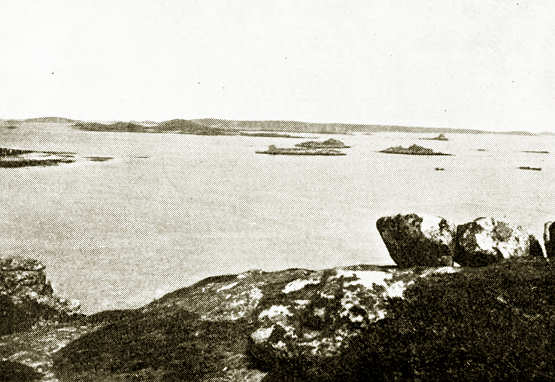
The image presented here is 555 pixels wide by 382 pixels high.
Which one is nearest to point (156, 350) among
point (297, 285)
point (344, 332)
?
point (297, 285)

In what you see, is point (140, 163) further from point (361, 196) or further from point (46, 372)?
point (46, 372)

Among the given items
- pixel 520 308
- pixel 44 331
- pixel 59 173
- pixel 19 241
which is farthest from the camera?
pixel 59 173

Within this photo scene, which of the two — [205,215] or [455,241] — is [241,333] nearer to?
[455,241]

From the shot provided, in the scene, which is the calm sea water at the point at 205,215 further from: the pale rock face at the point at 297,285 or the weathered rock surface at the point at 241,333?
the pale rock face at the point at 297,285

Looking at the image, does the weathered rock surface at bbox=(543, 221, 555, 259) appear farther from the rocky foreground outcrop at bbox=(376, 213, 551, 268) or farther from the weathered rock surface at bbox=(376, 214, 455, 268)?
the weathered rock surface at bbox=(376, 214, 455, 268)

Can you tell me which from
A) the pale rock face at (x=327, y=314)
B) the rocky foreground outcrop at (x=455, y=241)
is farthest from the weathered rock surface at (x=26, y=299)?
the rocky foreground outcrop at (x=455, y=241)

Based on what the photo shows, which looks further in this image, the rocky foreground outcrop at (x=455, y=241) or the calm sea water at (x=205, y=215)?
the calm sea water at (x=205, y=215)

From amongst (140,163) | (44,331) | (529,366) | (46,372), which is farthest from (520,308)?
(140,163)

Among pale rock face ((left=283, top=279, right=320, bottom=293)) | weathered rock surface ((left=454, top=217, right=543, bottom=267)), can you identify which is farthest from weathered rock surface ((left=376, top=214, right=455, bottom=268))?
pale rock face ((left=283, top=279, right=320, bottom=293))
